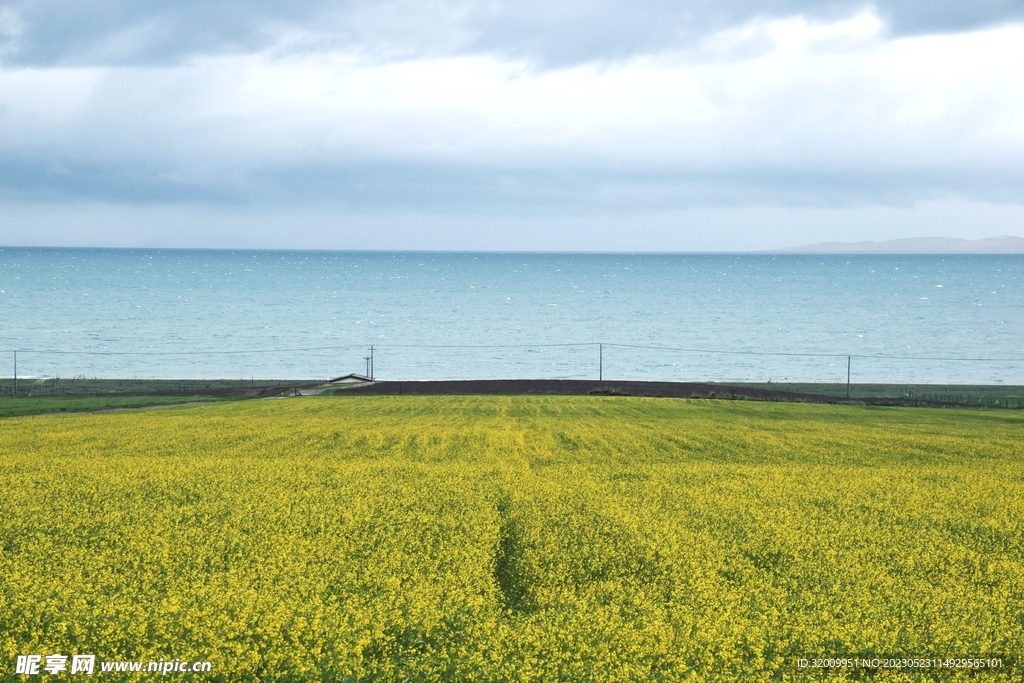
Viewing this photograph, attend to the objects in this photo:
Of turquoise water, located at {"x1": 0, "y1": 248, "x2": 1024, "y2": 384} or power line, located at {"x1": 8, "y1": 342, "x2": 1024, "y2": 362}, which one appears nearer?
turquoise water, located at {"x1": 0, "y1": 248, "x2": 1024, "y2": 384}

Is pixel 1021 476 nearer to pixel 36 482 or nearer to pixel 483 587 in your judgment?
pixel 483 587

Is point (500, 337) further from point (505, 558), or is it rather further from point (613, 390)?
point (505, 558)

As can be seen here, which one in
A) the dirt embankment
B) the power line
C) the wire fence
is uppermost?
the dirt embankment

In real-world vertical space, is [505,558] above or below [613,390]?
above

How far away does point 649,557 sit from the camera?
54.7 ft

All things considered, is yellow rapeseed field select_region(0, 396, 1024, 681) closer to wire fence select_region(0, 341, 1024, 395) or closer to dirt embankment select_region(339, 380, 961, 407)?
dirt embankment select_region(339, 380, 961, 407)

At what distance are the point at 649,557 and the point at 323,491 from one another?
880 cm

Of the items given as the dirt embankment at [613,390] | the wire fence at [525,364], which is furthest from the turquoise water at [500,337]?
the dirt embankment at [613,390]

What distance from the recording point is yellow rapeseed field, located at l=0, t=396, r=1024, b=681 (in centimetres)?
1229

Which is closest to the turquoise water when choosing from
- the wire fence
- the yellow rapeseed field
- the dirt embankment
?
the wire fence

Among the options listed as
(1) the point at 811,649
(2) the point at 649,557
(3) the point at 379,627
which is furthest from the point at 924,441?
(3) the point at 379,627

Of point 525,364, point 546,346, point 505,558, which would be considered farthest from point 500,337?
point 505,558

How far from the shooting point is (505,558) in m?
16.9

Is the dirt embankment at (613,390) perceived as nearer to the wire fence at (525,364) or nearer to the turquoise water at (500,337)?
the wire fence at (525,364)
